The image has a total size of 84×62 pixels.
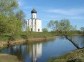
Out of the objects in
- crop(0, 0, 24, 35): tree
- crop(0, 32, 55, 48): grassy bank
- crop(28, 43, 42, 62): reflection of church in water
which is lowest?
crop(28, 43, 42, 62): reflection of church in water

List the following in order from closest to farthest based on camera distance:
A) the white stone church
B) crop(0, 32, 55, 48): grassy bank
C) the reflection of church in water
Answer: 1. the reflection of church in water
2. crop(0, 32, 55, 48): grassy bank
3. the white stone church

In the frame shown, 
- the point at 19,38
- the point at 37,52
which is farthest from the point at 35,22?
the point at 37,52

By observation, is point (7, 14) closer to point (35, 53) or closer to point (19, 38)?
point (35, 53)

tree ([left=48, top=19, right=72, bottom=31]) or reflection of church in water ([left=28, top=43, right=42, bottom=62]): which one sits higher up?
tree ([left=48, top=19, right=72, bottom=31])

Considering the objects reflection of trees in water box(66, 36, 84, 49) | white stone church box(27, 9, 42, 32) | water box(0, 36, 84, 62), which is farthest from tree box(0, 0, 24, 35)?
white stone church box(27, 9, 42, 32)

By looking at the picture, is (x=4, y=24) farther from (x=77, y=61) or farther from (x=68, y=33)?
(x=77, y=61)

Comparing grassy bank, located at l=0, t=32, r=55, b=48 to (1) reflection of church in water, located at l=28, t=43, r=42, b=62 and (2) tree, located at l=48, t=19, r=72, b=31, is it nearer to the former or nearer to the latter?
(1) reflection of church in water, located at l=28, t=43, r=42, b=62

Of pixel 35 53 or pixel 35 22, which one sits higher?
pixel 35 22

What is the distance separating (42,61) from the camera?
1435 inches

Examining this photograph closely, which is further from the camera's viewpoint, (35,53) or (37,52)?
(37,52)

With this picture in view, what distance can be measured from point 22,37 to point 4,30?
49.3m

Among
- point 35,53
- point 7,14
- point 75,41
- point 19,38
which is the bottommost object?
point 35,53

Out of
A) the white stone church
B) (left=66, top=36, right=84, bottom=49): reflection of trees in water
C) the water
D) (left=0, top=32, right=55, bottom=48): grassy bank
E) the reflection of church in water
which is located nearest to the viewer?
the water

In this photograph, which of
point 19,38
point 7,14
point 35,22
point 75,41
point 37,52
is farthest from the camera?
point 35,22
